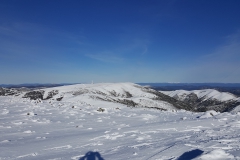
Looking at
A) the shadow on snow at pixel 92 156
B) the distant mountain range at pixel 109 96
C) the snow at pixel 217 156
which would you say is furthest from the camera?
the distant mountain range at pixel 109 96

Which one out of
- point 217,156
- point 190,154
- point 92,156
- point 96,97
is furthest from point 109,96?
point 217,156

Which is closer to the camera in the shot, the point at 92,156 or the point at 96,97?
the point at 92,156

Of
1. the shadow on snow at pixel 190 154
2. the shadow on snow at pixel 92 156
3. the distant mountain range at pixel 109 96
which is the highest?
the shadow on snow at pixel 190 154

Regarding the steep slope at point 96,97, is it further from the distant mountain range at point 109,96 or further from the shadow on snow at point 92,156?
the shadow on snow at point 92,156

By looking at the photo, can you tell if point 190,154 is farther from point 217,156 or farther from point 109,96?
point 109,96

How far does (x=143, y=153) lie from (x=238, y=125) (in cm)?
628

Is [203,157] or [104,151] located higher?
[203,157]

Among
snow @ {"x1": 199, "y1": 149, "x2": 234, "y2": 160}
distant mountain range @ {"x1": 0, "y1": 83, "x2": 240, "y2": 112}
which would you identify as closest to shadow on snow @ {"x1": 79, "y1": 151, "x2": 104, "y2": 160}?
snow @ {"x1": 199, "y1": 149, "x2": 234, "y2": 160}

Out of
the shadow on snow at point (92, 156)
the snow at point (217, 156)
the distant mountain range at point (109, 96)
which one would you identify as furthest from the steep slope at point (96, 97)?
the snow at point (217, 156)

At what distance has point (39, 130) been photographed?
11.0 meters

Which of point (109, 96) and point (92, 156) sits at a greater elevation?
point (92, 156)

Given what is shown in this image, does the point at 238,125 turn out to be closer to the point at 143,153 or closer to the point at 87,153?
the point at 143,153

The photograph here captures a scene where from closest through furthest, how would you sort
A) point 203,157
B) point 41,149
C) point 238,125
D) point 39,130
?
point 203,157 < point 41,149 < point 238,125 < point 39,130

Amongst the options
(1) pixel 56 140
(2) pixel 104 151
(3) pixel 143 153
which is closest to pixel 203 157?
(3) pixel 143 153
